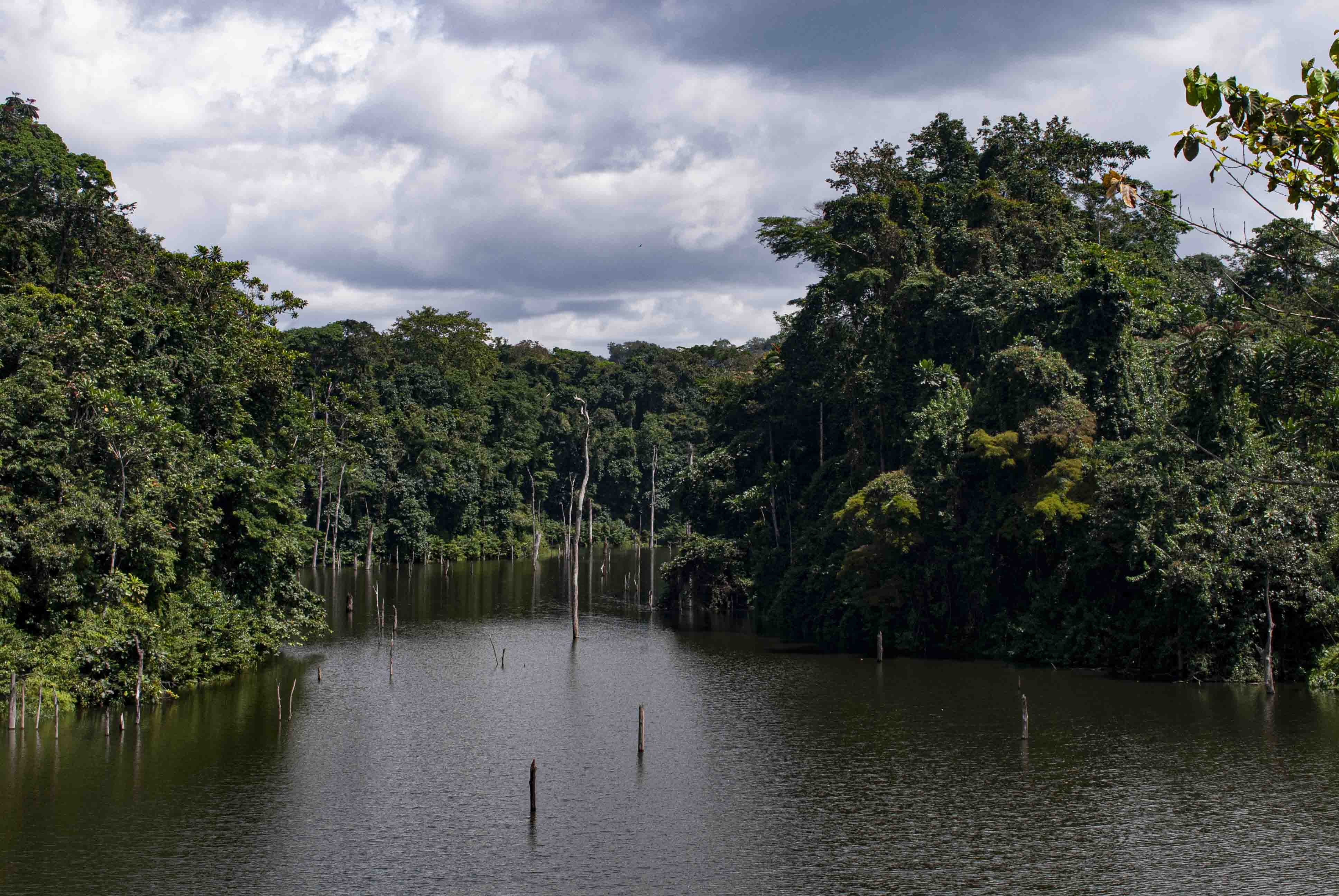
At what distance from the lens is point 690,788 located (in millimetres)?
23969

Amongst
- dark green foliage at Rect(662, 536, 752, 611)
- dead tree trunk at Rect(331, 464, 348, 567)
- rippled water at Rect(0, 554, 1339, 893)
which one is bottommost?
rippled water at Rect(0, 554, 1339, 893)

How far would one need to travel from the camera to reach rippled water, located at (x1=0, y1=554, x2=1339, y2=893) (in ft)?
60.9

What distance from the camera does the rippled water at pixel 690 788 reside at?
18.6m

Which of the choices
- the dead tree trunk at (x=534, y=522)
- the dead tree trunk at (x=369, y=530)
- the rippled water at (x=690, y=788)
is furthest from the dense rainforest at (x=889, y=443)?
the dead tree trunk at (x=534, y=522)

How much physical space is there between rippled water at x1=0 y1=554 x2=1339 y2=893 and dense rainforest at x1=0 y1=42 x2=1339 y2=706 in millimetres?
2877

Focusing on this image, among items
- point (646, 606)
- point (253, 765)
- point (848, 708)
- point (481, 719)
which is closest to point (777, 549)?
point (646, 606)

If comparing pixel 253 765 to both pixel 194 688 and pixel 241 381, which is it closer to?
pixel 194 688

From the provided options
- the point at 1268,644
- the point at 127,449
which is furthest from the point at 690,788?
the point at 1268,644

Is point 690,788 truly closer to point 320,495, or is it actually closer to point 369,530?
point 320,495

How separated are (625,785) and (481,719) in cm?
816

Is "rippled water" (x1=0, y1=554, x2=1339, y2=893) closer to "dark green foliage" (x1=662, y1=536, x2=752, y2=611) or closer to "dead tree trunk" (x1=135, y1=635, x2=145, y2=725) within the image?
"dead tree trunk" (x1=135, y1=635, x2=145, y2=725)

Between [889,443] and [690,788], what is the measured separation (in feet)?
87.2

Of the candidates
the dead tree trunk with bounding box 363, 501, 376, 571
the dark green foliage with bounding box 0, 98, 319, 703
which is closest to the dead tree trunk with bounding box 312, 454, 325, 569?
the dead tree trunk with bounding box 363, 501, 376, 571

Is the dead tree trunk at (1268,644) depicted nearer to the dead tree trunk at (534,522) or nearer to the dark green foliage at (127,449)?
the dark green foliage at (127,449)
